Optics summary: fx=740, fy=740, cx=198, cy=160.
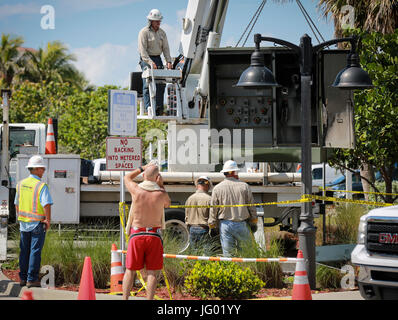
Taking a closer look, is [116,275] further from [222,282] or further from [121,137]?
[121,137]

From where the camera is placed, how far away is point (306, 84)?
10688 millimetres

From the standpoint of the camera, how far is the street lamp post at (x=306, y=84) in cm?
1038

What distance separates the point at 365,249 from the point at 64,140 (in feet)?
102

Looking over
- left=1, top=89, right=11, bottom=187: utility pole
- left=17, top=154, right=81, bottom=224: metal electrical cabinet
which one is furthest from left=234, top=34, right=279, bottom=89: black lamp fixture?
left=1, top=89, right=11, bottom=187: utility pole

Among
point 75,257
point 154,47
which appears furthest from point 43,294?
point 154,47

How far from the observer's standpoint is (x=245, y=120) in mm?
13883

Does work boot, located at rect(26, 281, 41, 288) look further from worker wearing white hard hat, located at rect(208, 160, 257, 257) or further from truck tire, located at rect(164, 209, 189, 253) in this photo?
truck tire, located at rect(164, 209, 189, 253)

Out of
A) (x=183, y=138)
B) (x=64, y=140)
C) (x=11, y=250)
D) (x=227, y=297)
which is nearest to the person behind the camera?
(x=227, y=297)

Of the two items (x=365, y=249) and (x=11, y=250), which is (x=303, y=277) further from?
(x=11, y=250)

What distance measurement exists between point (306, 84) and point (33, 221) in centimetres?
437

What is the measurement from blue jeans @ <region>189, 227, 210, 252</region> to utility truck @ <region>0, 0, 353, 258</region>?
1014 mm

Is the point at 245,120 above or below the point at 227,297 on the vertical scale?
above

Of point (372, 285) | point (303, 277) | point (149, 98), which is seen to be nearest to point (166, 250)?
point (303, 277)

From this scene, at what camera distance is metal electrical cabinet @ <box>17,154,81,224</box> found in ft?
45.8
